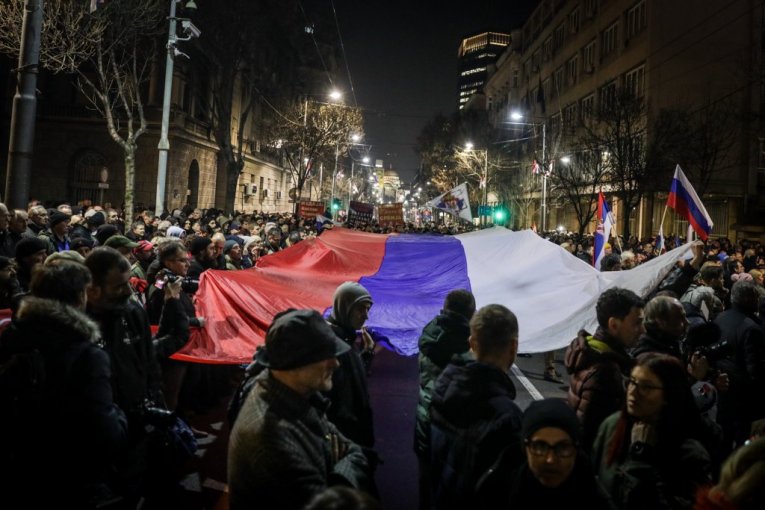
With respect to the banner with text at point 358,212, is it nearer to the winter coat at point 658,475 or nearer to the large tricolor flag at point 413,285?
the large tricolor flag at point 413,285

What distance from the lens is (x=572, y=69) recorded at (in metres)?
45.7

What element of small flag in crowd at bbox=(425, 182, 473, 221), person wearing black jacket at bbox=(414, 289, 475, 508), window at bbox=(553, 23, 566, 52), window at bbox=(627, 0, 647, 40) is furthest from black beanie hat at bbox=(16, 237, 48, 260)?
window at bbox=(553, 23, 566, 52)

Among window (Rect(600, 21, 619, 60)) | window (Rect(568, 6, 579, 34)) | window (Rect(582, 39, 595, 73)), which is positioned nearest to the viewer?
window (Rect(600, 21, 619, 60))

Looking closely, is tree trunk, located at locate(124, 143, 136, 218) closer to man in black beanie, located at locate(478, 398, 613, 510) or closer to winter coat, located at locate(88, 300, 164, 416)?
winter coat, located at locate(88, 300, 164, 416)

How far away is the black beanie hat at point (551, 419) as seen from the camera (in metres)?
2.29

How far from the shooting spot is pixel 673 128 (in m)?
25.7

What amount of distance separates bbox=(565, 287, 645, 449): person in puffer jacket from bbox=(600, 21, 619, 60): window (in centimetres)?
3800

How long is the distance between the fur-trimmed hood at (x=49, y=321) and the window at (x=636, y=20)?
35857 millimetres

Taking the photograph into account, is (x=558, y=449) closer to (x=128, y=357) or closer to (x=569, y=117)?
(x=128, y=357)

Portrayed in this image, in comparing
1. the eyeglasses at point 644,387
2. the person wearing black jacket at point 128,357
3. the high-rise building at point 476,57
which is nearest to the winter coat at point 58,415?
the person wearing black jacket at point 128,357

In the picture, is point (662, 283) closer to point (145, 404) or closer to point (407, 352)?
point (407, 352)

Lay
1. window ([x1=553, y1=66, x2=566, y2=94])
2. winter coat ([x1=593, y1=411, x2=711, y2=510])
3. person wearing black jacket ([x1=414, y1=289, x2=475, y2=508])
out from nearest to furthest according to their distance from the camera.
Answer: winter coat ([x1=593, y1=411, x2=711, y2=510]), person wearing black jacket ([x1=414, y1=289, x2=475, y2=508]), window ([x1=553, y1=66, x2=566, y2=94])

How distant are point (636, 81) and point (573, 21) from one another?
15.0m

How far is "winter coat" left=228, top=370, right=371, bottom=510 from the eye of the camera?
6.78 feet
